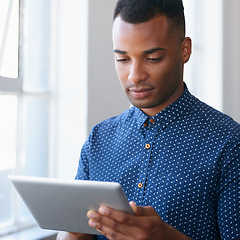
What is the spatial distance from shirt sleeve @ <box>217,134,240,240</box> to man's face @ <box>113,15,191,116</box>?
0.26m

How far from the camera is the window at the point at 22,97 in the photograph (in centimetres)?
180

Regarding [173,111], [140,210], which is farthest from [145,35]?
[140,210]

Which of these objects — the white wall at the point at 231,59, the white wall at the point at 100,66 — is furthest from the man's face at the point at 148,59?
the white wall at the point at 231,59

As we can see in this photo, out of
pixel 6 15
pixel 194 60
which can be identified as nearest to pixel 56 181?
pixel 6 15

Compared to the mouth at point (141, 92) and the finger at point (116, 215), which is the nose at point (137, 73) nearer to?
the mouth at point (141, 92)

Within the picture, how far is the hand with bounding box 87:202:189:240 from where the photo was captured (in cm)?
100

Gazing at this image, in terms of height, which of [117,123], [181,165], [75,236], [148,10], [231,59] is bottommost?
[75,236]

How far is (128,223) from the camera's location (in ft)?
3.30

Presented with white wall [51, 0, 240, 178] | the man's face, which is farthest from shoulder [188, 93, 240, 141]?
white wall [51, 0, 240, 178]

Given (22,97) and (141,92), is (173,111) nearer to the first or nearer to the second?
(141,92)

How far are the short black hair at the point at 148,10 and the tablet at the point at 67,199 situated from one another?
0.53 meters

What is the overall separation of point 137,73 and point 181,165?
1.01 feet

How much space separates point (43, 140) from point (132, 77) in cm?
92

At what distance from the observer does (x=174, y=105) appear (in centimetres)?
133
